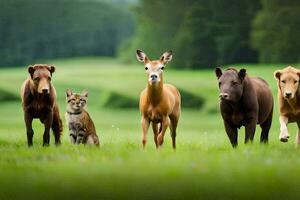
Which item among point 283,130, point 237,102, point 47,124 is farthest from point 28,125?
point 283,130

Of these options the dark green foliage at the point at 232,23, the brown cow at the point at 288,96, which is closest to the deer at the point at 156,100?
the brown cow at the point at 288,96

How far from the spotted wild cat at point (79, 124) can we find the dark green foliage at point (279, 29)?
9.19 meters

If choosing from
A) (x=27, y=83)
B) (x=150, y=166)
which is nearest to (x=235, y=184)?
(x=150, y=166)

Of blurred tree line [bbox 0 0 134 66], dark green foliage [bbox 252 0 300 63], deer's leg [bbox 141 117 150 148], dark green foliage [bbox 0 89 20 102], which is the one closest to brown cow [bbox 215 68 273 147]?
deer's leg [bbox 141 117 150 148]

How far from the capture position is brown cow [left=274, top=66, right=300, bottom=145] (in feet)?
32.2

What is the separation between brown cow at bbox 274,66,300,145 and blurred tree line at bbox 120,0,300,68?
8983 mm

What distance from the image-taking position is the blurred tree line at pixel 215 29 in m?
19.8

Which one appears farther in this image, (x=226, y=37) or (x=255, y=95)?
(x=226, y=37)

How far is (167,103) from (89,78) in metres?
12.5

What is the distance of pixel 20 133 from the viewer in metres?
12.3

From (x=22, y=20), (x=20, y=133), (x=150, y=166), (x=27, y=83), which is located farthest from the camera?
(x=22, y=20)

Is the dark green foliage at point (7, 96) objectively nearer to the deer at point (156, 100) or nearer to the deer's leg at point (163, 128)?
the deer at point (156, 100)

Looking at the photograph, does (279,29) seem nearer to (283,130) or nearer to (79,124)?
(283,130)

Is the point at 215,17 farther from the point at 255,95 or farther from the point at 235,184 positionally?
the point at 235,184
